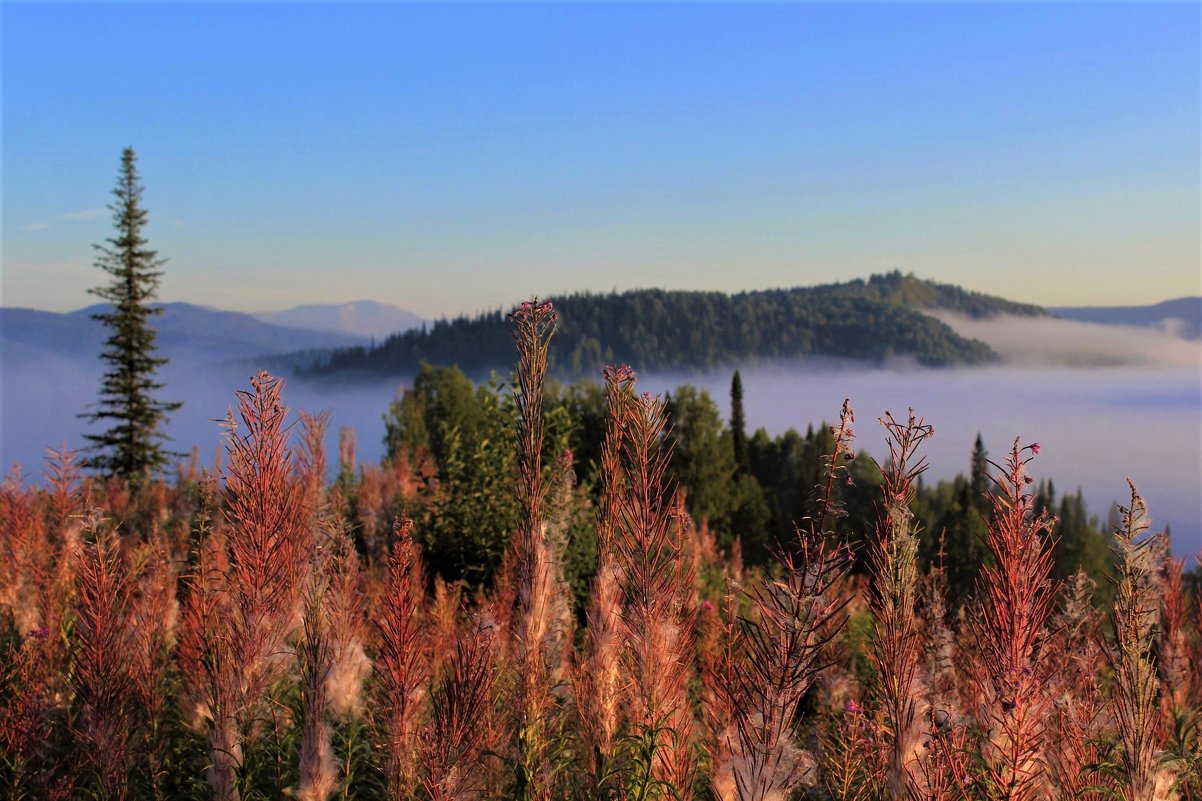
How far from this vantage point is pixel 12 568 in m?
8.52

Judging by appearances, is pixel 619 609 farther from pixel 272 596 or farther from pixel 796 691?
pixel 272 596

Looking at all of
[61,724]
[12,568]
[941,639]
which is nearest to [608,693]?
[941,639]

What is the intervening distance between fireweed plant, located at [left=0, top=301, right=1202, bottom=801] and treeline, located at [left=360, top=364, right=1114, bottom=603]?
20 cm

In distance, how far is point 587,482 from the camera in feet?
49.3

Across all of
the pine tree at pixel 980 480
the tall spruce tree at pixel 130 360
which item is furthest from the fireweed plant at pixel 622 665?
the tall spruce tree at pixel 130 360

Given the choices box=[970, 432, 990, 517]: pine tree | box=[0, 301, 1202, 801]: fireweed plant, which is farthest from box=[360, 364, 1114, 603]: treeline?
box=[0, 301, 1202, 801]: fireweed plant

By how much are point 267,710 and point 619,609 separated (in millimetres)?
2174

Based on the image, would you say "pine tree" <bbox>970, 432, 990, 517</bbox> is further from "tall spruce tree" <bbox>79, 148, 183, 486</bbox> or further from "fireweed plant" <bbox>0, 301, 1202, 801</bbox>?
"tall spruce tree" <bbox>79, 148, 183, 486</bbox>

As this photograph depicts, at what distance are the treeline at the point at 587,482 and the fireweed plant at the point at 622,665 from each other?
7.9 inches

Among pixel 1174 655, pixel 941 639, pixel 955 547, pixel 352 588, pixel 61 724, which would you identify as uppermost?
pixel 352 588

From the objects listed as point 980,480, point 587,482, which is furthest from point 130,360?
point 980,480

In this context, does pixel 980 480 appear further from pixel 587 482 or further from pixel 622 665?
pixel 622 665

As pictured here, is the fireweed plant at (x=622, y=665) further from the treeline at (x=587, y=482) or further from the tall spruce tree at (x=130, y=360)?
the tall spruce tree at (x=130, y=360)

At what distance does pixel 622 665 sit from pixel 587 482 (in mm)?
10795
